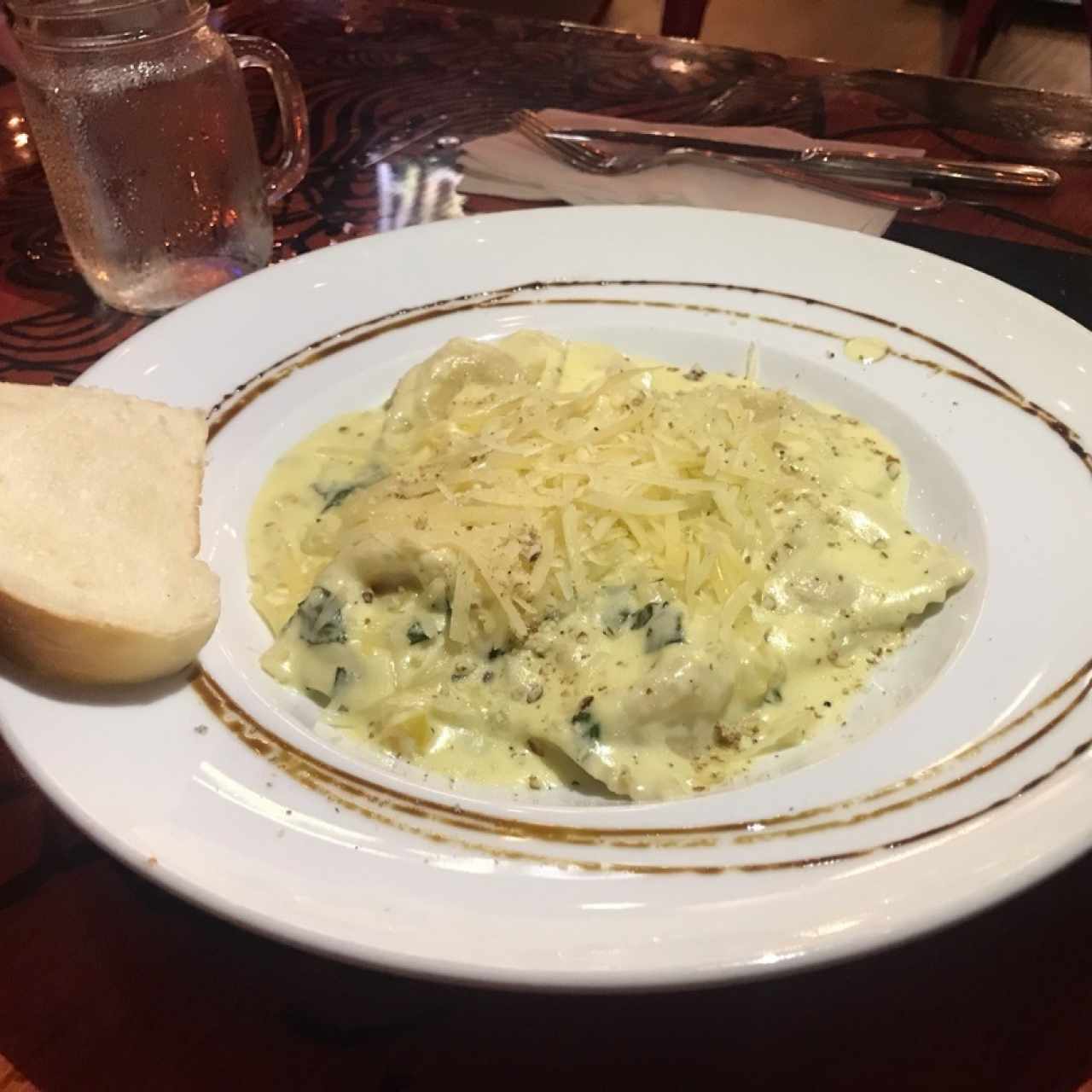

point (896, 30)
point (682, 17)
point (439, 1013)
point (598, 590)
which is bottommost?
point (439, 1013)

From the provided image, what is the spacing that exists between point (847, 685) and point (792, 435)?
469mm

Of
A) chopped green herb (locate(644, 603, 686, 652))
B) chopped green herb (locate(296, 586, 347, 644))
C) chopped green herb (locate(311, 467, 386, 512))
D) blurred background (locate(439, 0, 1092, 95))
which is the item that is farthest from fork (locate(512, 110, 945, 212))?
blurred background (locate(439, 0, 1092, 95))

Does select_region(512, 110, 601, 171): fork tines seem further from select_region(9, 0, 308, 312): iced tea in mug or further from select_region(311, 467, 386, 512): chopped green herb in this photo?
select_region(311, 467, 386, 512): chopped green herb

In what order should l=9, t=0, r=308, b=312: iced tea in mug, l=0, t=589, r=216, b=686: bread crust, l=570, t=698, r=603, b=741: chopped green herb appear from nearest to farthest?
l=0, t=589, r=216, b=686: bread crust
l=570, t=698, r=603, b=741: chopped green herb
l=9, t=0, r=308, b=312: iced tea in mug

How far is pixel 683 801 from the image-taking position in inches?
45.3

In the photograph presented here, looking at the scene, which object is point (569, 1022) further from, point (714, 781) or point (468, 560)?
point (468, 560)

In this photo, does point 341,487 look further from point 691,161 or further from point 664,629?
point 691,161

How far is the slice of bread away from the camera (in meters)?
1.13

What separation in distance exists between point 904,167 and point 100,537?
200cm

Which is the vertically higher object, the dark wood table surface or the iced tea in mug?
the iced tea in mug

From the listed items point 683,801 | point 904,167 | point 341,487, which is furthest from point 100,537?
point 904,167

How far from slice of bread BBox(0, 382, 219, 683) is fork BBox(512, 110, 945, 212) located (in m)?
1.41

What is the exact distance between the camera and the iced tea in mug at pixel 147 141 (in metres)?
1.88

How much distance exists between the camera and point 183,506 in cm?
142
